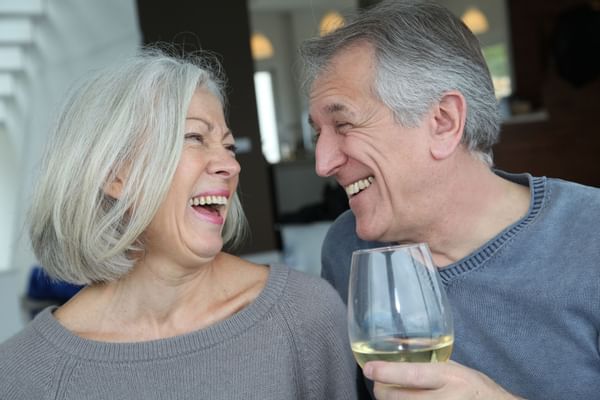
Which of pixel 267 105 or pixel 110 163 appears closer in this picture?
pixel 110 163

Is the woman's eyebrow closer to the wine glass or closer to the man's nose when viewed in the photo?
the man's nose

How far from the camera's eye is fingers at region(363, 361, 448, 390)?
0.99 m

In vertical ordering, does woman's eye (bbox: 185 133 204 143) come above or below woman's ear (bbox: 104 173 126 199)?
above

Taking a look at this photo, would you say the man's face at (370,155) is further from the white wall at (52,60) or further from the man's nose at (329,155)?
the white wall at (52,60)

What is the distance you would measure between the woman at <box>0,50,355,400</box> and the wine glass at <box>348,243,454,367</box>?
1.96 ft

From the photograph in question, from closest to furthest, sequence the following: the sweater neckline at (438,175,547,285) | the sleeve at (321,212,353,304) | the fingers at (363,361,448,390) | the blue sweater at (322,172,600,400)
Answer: the fingers at (363,361,448,390) < the blue sweater at (322,172,600,400) < the sweater neckline at (438,175,547,285) < the sleeve at (321,212,353,304)

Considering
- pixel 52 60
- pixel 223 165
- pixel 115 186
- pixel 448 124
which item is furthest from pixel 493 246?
pixel 52 60

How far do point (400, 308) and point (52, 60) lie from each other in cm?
720

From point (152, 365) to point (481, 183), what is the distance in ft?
2.52

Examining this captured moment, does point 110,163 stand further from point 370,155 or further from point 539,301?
point 539,301

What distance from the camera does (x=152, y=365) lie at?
156 centimetres

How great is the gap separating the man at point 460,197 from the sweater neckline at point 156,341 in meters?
0.30

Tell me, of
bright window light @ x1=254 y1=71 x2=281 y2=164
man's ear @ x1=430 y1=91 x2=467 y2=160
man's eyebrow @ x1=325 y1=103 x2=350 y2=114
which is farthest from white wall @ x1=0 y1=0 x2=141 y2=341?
bright window light @ x1=254 y1=71 x2=281 y2=164

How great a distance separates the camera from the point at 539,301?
59.5 inches
